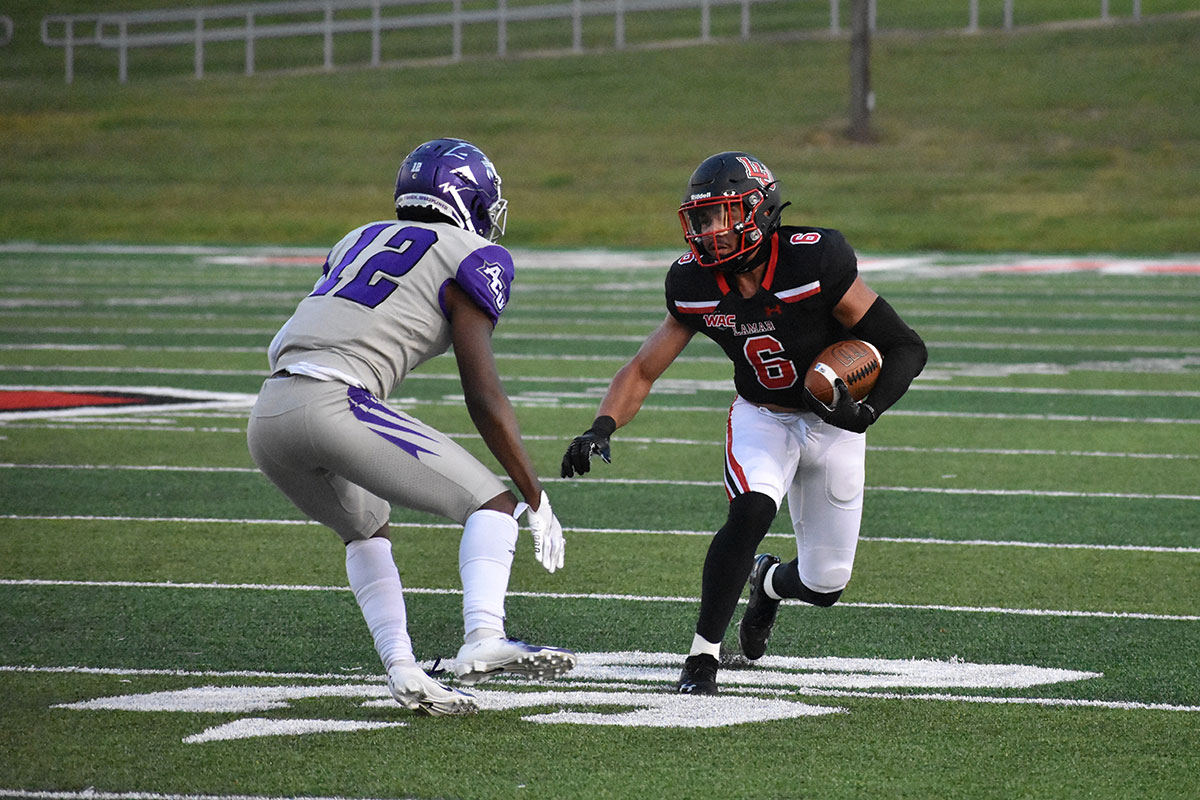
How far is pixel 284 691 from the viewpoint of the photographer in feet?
16.7

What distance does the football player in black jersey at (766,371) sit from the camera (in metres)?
5.21

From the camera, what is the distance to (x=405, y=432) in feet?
14.9

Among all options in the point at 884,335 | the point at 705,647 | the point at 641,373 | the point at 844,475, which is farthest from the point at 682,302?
the point at 705,647

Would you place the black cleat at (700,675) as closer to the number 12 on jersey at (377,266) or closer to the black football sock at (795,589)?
the black football sock at (795,589)

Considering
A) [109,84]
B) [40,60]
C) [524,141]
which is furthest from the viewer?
[40,60]

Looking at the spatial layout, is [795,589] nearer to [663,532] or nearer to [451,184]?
[451,184]

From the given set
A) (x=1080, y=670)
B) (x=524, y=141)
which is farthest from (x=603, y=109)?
(x=1080, y=670)

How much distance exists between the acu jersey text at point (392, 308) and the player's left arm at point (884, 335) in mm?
1182

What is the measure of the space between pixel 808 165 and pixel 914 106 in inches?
220

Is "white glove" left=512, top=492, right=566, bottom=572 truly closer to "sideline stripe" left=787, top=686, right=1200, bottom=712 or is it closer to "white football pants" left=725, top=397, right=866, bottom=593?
"white football pants" left=725, top=397, right=866, bottom=593

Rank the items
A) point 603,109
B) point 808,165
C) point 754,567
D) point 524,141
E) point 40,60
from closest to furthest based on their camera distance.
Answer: point 754,567 < point 808,165 < point 524,141 < point 603,109 < point 40,60

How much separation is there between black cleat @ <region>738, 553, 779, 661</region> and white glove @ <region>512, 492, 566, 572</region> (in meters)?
1.16

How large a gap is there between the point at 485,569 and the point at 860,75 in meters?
31.7

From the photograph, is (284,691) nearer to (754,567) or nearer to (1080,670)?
(754,567)
